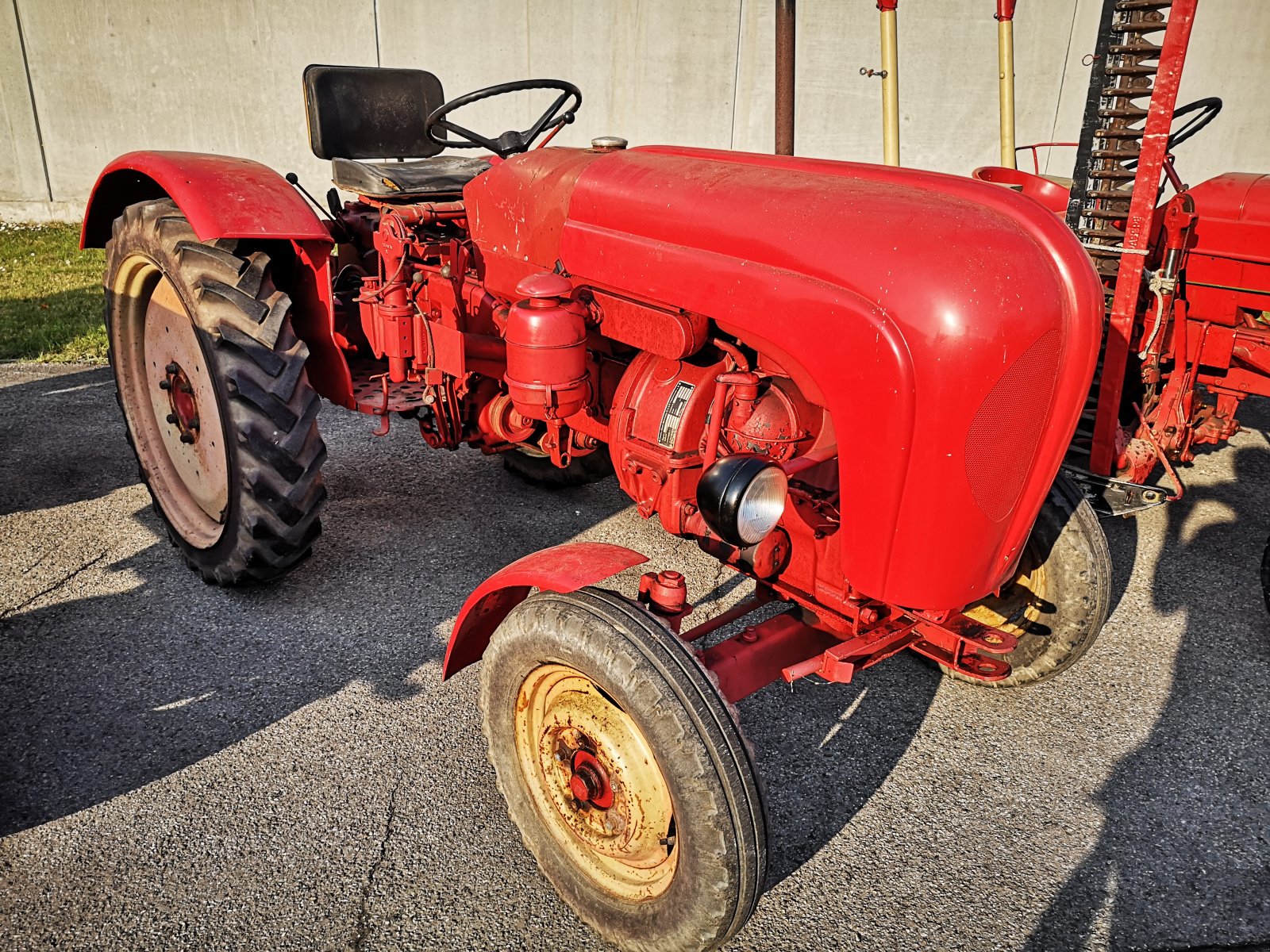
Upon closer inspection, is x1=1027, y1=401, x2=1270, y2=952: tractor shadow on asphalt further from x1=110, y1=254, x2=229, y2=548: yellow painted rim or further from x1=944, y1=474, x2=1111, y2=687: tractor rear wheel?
x1=110, y1=254, x2=229, y2=548: yellow painted rim

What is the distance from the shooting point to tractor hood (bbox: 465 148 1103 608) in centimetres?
158

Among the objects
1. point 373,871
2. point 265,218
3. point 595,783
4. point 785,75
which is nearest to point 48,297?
point 265,218

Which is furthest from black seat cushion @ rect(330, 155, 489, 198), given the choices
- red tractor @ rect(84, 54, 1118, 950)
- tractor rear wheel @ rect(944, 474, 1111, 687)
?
tractor rear wheel @ rect(944, 474, 1111, 687)

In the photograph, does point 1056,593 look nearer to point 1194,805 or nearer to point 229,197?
point 1194,805

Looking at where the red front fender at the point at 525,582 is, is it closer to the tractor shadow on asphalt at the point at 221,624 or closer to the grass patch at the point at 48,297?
the tractor shadow on asphalt at the point at 221,624

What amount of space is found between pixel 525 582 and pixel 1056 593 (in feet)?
4.77

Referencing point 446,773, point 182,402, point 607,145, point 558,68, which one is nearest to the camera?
point 446,773

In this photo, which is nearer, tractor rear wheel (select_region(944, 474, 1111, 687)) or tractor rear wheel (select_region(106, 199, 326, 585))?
tractor rear wheel (select_region(944, 474, 1111, 687))

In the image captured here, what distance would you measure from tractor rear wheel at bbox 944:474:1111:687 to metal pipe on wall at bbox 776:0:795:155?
232cm

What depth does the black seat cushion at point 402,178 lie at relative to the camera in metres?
3.10

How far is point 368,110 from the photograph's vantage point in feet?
12.0

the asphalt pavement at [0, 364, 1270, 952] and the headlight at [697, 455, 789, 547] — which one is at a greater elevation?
the headlight at [697, 455, 789, 547]

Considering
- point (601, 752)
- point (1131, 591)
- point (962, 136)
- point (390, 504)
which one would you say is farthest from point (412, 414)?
point (962, 136)

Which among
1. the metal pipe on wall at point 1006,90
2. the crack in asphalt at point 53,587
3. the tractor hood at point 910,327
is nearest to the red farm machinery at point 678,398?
the tractor hood at point 910,327
